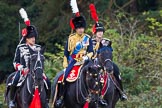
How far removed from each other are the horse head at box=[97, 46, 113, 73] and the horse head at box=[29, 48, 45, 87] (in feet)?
4.52

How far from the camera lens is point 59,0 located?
1205 inches

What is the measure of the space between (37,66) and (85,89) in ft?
4.09

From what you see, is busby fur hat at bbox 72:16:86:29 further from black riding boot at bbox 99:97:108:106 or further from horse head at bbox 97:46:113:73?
black riding boot at bbox 99:97:108:106

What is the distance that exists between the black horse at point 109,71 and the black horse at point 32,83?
4.53ft

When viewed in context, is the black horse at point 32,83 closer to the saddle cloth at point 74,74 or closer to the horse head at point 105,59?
the saddle cloth at point 74,74

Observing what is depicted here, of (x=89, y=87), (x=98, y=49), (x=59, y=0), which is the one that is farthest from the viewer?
(x=59, y=0)

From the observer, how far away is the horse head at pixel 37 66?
14.9 metres

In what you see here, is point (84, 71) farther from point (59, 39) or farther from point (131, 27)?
point (59, 39)

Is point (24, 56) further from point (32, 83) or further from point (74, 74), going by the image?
point (74, 74)

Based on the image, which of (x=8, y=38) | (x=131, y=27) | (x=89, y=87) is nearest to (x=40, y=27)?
(x=8, y=38)

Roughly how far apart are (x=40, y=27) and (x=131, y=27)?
28.8ft

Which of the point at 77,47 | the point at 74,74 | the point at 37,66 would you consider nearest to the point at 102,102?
the point at 74,74

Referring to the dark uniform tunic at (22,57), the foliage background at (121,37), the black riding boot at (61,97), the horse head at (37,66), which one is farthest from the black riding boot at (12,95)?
the foliage background at (121,37)

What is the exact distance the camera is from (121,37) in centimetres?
2345
